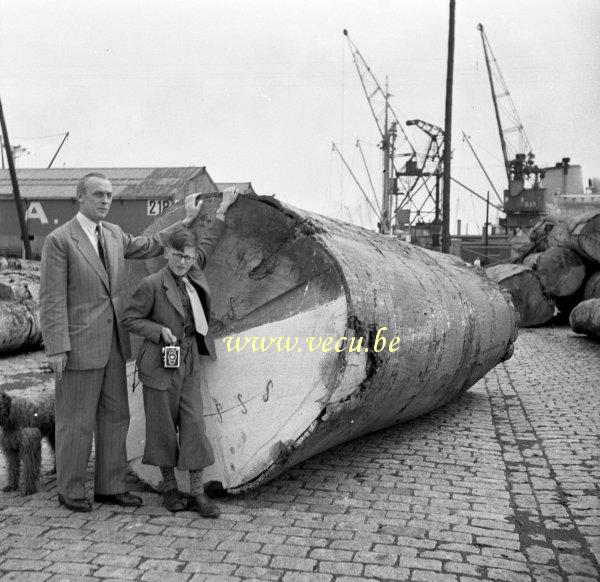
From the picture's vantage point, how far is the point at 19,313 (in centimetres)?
925

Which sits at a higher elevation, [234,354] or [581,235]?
[581,235]

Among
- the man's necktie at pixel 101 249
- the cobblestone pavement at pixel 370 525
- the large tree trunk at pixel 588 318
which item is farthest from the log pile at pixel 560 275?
the man's necktie at pixel 101 249

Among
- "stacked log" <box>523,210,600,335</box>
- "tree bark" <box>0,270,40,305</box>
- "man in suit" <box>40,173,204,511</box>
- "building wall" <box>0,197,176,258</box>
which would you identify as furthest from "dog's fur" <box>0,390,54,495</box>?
"building wall" <box>0,197,176,258</box>

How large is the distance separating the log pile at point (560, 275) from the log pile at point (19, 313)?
341 inches

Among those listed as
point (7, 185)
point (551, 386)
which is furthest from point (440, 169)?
point (551, 386)

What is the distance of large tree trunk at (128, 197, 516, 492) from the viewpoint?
12.9ft

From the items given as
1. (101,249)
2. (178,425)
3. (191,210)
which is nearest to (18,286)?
(191,210)

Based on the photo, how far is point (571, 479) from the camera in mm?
4680

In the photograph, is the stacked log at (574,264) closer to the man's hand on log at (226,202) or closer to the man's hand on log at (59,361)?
the man's hand on log at (226,202)

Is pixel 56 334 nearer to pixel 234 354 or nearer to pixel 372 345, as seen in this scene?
pixel 234 354

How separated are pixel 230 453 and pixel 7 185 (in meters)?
31.5

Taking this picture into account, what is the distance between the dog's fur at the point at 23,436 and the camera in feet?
13.6

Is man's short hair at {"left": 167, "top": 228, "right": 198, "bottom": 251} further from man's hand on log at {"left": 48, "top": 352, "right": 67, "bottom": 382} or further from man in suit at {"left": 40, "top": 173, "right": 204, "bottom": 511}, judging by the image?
man's hand on log at {"left": 48, "top": 352, "right": 67, "bottom": 382}

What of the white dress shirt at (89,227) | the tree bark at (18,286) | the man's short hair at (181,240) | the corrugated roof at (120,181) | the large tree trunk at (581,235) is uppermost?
the corrugated roof at (120,181)
